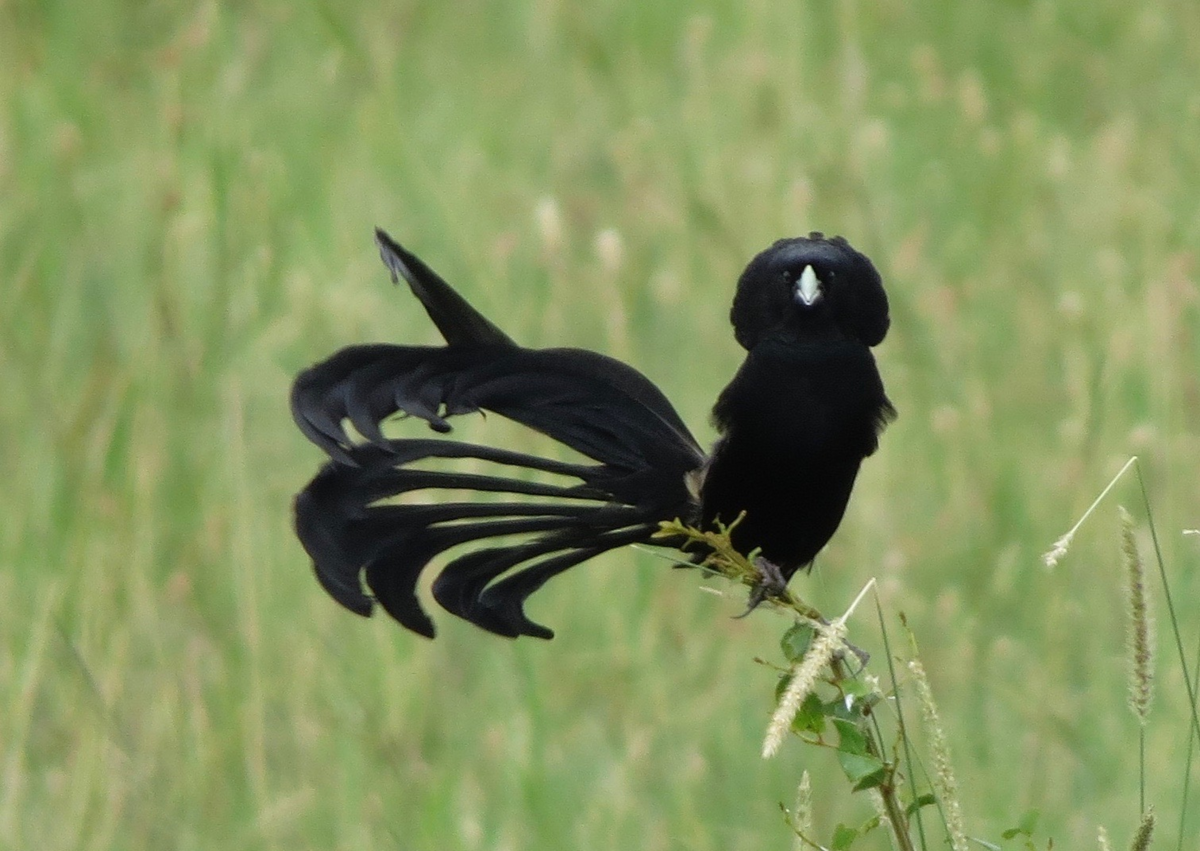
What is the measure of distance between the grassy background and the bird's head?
2.97ft

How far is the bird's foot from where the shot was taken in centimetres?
218

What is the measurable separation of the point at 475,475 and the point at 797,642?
0.60 metres

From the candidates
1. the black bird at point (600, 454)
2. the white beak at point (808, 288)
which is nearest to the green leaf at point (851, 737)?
the black bird at point (600, 454)

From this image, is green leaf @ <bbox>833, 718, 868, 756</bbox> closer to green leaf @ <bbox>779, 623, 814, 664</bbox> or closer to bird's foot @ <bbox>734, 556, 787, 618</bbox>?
green leaf @ <bbox>779, 623, 814, 664</bbox>

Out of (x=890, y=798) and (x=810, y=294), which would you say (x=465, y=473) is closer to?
(x=810, y=294)

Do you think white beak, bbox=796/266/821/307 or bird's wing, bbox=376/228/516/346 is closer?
bird's wing, bbox=376/228/516/346

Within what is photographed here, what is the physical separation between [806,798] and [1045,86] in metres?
4.84

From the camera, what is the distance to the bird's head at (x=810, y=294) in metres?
2.64

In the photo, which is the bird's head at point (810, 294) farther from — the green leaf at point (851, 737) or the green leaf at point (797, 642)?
the green leaf at point (851, 737)

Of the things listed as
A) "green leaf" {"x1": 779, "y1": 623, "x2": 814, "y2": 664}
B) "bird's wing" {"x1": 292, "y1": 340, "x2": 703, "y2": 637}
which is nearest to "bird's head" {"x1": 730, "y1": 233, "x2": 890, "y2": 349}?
"bird's wing" {"x1": 292, "y1": 340, "x2": 703, "y2": 637}

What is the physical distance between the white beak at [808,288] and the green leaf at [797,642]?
745 millimetres

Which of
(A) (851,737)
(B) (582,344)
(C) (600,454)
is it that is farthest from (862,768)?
(B) (582,344)

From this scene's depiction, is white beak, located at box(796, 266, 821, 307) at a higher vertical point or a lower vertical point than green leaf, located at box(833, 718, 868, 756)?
higher

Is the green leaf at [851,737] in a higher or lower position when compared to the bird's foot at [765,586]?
lower
